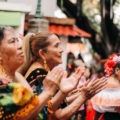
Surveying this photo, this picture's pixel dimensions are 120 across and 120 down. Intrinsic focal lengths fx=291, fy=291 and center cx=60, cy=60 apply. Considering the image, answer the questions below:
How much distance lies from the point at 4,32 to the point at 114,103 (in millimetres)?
1973

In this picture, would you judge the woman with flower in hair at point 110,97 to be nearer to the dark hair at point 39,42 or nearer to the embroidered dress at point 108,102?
the embroidered dress at point 108,102

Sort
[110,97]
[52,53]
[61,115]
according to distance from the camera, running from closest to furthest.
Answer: [61,115] → [52,53] → [110,97]

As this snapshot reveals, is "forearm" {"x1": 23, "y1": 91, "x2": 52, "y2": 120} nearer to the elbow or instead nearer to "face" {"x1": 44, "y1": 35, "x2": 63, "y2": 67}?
the elbow

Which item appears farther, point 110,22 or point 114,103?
point 110,22

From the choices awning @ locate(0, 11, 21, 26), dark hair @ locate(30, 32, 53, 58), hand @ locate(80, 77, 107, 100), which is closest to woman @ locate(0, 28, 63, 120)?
hand @ locate(80, 77, 107, 100)

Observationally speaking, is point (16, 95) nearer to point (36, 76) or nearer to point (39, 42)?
point (36, 76)

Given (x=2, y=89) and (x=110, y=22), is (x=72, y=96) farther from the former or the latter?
(x=110, y=22)

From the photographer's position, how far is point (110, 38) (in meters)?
14.1

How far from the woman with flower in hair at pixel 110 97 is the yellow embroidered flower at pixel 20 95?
81.9 inches

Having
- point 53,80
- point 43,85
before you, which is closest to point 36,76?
point 43,85

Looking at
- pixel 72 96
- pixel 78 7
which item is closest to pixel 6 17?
pixel 72 96

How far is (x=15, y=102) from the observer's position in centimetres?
192

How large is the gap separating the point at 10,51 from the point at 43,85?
0.43 m

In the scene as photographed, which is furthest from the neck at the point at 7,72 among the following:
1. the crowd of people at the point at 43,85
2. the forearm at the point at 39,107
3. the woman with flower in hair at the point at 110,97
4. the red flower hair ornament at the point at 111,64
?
the red flower hair ornament at the point at 111,64
